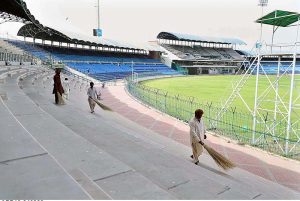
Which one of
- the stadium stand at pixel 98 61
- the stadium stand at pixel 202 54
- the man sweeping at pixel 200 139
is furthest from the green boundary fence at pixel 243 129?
the stadium stand at pixel 202 54

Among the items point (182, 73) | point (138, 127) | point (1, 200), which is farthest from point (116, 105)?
point (182, 73)

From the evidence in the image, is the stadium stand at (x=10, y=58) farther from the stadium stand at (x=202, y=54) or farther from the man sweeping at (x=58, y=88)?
the stadium stand at (x=202, y=54)

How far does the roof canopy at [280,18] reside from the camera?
1272 cm

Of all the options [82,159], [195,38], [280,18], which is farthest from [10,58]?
[195,38]

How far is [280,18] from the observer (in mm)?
13195

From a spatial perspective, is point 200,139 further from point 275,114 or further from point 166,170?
point 275,114

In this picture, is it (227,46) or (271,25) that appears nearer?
(271,25)

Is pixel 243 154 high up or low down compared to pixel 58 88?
down

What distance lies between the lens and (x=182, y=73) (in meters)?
78.0

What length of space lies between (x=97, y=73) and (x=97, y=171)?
4835 cm

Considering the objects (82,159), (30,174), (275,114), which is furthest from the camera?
(275,114)

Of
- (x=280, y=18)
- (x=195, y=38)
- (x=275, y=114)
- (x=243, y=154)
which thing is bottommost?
(x=243, y=154)

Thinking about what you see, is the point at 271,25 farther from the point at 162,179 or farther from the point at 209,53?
the point at 209,53

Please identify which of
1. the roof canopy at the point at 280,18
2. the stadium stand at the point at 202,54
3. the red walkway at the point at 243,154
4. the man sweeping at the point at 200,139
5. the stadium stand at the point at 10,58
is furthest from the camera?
the stadium stand at the point at 202,54
